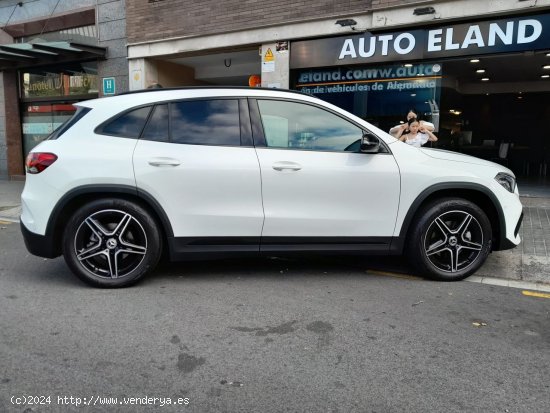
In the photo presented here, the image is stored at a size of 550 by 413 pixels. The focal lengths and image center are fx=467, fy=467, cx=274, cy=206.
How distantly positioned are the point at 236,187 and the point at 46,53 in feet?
35.7

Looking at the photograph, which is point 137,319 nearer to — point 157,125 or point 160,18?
point 157,125

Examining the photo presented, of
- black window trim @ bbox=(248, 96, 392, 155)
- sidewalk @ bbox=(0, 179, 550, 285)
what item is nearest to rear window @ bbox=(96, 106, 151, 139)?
black window trim @ bbox=(248, 96, 392, 155)

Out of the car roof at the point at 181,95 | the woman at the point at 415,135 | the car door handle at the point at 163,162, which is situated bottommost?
the car door handle at the point at 163,162

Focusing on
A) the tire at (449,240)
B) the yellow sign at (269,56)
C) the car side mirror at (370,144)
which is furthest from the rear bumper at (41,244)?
the yellow sign at (269,56)

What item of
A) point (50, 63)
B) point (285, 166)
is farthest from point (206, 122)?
point (50, 63)

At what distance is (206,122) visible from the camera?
4555 mm

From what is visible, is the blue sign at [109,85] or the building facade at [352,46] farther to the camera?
the blue sign at [109,85]

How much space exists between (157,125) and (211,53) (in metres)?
7.80

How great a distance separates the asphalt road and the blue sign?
28.9 feet

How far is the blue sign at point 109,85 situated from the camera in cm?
1272

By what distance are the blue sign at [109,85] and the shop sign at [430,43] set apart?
17.6 ft

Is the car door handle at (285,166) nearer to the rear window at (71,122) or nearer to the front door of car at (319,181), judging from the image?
the front door of car at (319,181)

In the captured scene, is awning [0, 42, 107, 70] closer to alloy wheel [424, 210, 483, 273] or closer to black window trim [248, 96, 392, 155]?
black window trim [248, 96, 392, 155]

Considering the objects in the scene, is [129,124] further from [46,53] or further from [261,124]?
[46,53]
